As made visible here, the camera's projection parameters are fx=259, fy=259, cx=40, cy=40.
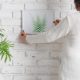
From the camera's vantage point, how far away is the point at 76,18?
1638 millimetres

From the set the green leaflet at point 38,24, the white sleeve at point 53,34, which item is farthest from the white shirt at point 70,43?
the green leaflet at point 38,24

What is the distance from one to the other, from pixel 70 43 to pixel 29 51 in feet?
1.37

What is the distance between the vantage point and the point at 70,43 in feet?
5.53

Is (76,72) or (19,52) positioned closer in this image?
(76,72)

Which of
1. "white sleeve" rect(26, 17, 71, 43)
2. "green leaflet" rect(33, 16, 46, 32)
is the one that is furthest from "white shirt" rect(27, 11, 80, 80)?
"green leaflet" rect(33, 16, 46, 32)

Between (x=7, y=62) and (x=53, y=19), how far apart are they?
19.0 inches

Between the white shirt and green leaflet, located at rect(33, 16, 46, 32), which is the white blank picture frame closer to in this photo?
green leaflet, located at rect(33, 16, 46, 32)

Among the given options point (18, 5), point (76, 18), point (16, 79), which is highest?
point (18, 5)

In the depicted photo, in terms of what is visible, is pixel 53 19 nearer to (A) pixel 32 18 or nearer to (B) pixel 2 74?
(A) pixel 32 18

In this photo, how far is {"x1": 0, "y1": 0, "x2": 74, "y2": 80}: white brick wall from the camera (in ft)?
6.37

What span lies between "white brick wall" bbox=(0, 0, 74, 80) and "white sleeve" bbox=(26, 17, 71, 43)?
115 millimetres

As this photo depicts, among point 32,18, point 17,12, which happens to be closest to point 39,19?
point 32,18

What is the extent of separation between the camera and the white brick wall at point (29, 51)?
76.4 inches

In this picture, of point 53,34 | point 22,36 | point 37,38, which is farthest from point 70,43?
point 22,36
